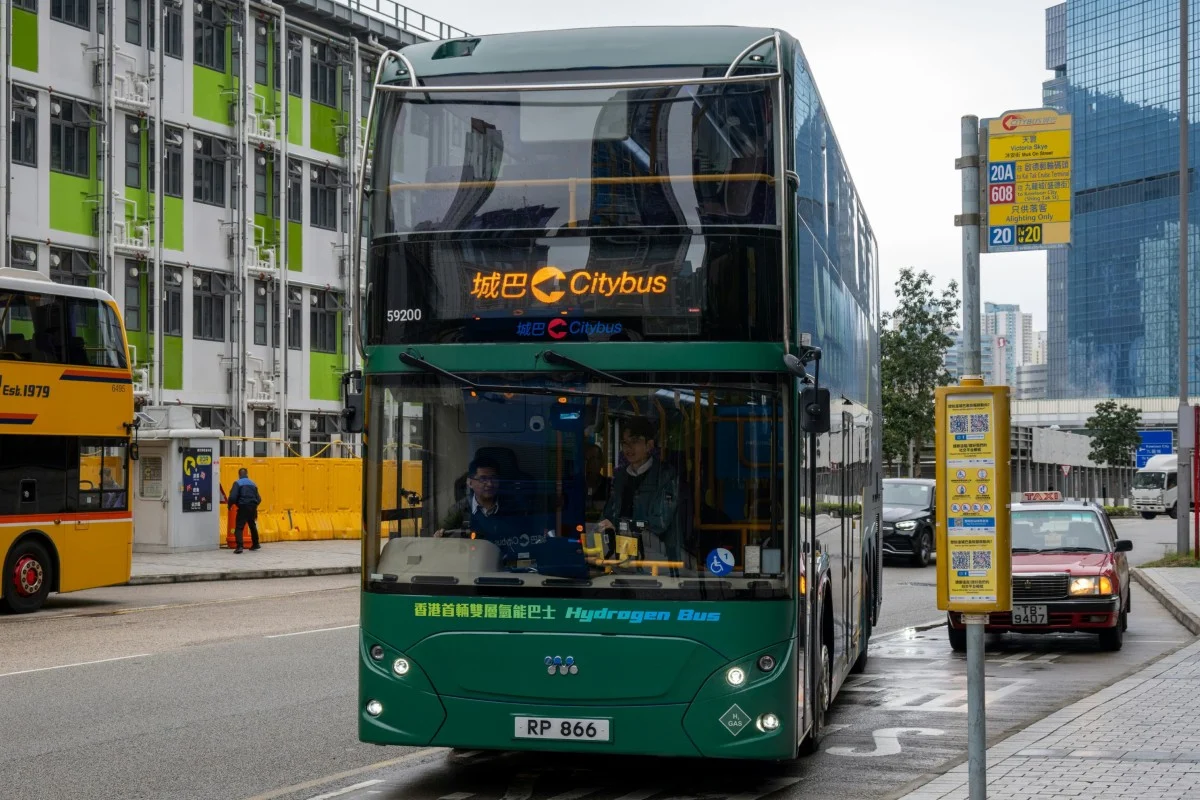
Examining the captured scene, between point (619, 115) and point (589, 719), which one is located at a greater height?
point (619, 115)

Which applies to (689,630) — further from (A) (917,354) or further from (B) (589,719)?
(A) (917,354)

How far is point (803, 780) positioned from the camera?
9406 millimetres

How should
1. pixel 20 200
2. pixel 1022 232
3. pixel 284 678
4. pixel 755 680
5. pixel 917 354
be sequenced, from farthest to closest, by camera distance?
pixel 917 354 → pixel 20 200 → pixel 284 678 → pixel 755 680 → pixel 1022 232

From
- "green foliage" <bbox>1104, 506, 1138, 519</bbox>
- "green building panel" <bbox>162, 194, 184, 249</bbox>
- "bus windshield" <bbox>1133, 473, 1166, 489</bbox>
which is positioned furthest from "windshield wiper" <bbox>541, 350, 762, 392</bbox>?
"bus windshield" <bbox>1133, 473, 1166, 489</bbox>

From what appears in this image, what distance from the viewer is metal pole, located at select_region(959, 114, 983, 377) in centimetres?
651

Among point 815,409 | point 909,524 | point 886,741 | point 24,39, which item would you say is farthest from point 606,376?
point 24,39

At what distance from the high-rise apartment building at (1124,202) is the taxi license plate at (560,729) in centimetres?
14107

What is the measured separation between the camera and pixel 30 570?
68.1 feet

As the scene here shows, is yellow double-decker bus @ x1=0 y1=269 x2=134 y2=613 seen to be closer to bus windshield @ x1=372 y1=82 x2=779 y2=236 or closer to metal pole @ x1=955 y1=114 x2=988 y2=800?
bus windshield @ x1=372 y1=82 x2=779 y2=236

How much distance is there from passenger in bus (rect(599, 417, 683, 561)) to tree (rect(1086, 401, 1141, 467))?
87191mm

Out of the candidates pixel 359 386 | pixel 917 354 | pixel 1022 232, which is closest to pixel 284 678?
pixel 359 386

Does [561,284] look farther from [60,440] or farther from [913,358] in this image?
[913,358]

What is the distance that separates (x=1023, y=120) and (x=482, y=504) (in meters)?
3.34

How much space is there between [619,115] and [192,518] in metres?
25.6
